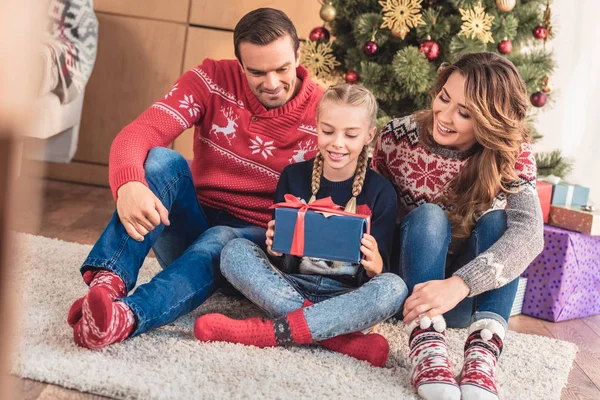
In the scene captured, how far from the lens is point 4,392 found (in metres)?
0.33

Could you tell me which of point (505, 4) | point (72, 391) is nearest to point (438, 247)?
point (72, 391)

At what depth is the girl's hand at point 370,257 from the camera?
1.26 m

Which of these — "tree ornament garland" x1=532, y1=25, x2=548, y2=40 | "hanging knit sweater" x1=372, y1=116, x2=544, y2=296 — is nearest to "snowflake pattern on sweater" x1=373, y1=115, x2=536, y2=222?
"hanging knit sweater" x1=372, y1=116, x2=544, y2=296

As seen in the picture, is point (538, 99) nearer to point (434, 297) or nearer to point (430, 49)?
point (430, 49)

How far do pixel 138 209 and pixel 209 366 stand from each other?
1.04ft

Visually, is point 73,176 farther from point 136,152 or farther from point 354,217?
point 354,217

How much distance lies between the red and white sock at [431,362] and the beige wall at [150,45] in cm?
189

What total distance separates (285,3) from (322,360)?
196 cm

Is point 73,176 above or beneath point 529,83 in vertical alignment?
beneath

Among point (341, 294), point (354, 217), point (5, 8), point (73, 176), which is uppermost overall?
point (5, 8)

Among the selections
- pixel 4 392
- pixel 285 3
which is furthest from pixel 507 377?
pixel 285 3

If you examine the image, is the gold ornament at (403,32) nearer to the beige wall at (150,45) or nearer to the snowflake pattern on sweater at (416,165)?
the snowflake pattern on sweater at (416,165)

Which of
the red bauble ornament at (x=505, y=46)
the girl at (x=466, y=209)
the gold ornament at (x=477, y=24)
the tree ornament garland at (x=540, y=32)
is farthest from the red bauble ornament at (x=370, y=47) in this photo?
the girl at (x=466, y=209)

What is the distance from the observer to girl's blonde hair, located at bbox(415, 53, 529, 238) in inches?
53.4
